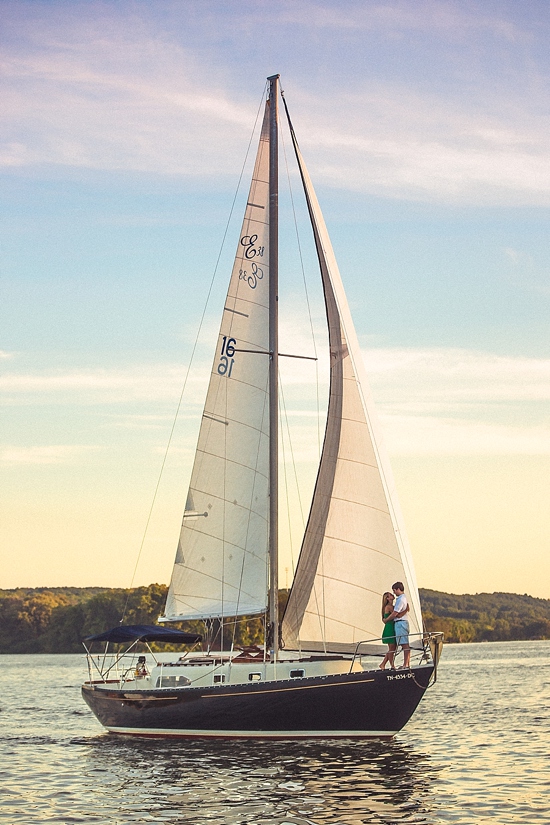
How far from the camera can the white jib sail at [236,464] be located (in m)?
26.8

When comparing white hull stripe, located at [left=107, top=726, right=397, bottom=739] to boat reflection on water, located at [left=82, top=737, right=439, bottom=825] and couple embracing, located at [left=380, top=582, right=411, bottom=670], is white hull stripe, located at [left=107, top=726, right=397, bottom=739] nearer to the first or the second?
boat reflection on water, located at [left=82, top=737, right=439, bottom=825]

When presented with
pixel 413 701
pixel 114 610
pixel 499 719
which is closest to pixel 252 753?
pixel 413 701

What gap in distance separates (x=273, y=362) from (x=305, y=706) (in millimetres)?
8686

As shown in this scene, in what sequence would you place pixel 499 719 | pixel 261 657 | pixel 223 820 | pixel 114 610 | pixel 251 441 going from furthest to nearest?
pixel 114 610, pixel 499 719, pixel 251 441, pixel 261 657, pixel 223 820

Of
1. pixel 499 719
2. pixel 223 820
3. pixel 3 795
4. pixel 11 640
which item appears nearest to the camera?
pixel 223 820

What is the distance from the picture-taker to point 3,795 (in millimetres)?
19828

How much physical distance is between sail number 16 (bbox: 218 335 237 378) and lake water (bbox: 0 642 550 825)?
9.67m

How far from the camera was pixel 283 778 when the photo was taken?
789 inches

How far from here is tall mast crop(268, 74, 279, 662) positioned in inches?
1019

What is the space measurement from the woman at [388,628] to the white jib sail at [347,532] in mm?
382

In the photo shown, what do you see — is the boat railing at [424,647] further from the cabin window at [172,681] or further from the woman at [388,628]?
the cabin window at [172,681]

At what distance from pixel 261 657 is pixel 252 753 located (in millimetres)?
2854

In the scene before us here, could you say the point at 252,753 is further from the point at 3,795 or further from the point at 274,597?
the point at 3,795

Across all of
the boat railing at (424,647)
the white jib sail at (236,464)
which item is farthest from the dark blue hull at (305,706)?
the white jib sail at (236,464)
